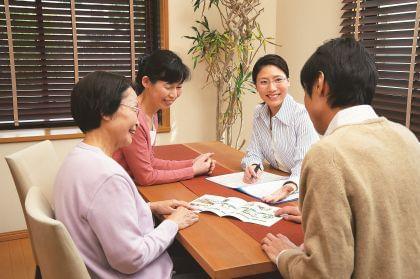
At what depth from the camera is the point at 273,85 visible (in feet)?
6.99

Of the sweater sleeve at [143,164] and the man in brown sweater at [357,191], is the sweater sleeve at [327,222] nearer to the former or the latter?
the man in brown sweater at [357,191]

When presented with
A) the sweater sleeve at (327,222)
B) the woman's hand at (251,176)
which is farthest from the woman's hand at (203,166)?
the sweater sleeve at (327,222)

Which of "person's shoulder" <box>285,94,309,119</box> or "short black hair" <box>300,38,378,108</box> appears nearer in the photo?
"short black hair" <box>300,38,378,108</box>

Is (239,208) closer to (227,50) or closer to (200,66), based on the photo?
(227,50)

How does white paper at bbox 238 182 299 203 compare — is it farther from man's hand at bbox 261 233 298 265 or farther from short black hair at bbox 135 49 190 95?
short black hair at bbox 135 49 190 95

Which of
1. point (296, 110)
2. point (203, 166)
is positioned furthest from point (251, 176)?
point (296, 110)

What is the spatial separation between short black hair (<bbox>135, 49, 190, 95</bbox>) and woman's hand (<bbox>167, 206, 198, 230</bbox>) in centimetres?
74

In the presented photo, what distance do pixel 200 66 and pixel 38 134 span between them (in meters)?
1.50

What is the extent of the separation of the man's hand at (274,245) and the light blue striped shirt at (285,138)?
82 centimetres

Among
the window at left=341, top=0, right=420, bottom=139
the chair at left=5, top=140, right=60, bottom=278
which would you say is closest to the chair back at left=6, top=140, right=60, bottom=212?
the chair at left=5, top=140, right=60, bottom=278

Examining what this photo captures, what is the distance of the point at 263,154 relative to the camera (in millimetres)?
2254

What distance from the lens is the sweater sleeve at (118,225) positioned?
3.58ft

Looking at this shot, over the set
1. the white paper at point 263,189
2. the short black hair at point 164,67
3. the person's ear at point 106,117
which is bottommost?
the white paper at point 263,189

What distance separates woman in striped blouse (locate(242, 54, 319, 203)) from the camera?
208 centimetres
